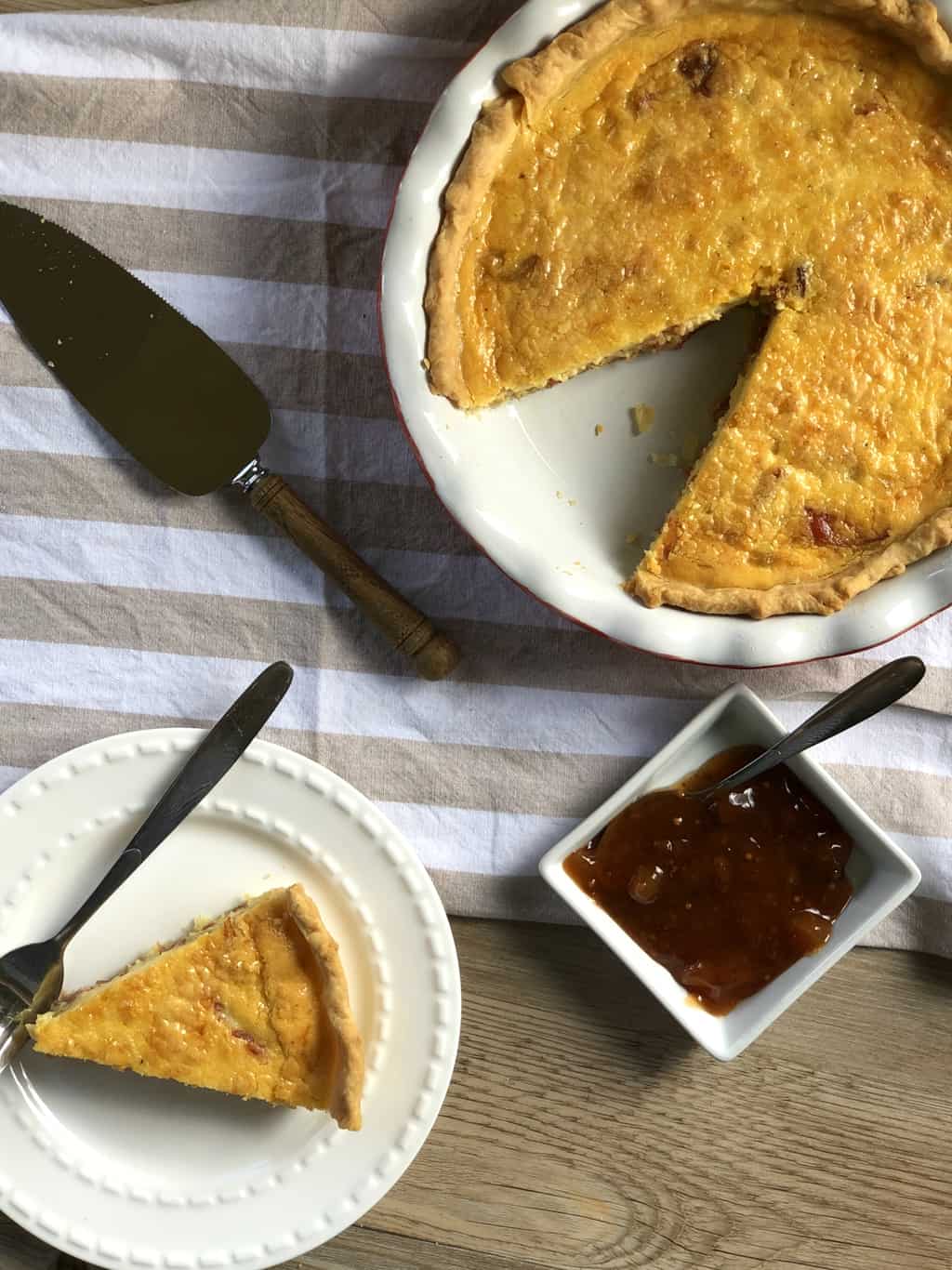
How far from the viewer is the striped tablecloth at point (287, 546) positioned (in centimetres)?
228

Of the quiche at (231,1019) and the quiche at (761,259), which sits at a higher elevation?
the quiche at (761,259)

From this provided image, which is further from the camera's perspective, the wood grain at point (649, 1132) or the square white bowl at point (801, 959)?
the wood grain at point (649, 1132)

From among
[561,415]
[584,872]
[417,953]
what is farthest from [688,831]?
[561,415]

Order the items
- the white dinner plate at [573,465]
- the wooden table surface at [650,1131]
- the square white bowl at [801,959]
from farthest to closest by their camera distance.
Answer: the wooden table surface at [650,1131] → the square white bowl at [801,959] → the white dinner plate at [573,465]

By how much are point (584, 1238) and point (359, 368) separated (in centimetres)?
198

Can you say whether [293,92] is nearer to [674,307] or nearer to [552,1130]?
[674,307]

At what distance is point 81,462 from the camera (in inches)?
91.7

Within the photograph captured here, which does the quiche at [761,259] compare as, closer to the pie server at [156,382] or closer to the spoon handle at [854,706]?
the spoon handle at [854,706]

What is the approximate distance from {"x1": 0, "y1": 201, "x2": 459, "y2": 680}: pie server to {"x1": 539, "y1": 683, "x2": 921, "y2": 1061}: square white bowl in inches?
18.9

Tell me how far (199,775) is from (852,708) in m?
1.31

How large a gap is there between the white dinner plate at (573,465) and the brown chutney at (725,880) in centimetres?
38

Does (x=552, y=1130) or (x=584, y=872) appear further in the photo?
(x=552, y=1130)

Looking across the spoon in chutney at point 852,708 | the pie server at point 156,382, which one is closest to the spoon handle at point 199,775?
the pie server at point 156,382

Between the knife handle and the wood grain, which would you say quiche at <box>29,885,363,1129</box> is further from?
the knife handle
